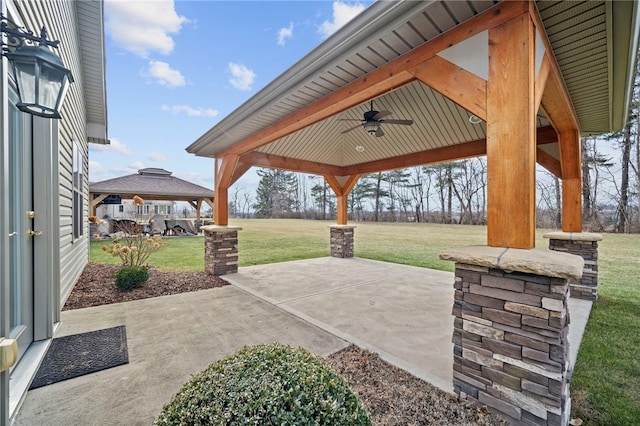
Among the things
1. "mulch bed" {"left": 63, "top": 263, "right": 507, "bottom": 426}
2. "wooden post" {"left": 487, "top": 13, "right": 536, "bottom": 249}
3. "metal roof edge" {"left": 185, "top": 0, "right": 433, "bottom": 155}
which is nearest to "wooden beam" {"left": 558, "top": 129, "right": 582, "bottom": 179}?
"wooden post" {"left": 487, "top": 13, "right": 536, "bottom": 249}

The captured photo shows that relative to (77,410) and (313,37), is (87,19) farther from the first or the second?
(77,410)

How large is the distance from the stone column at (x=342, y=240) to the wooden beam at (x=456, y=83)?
6.54m

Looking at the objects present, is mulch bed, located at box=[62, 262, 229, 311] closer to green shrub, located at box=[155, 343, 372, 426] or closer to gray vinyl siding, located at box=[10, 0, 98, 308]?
gray vinyl siding, located at box=[10, 0, 98, 308]

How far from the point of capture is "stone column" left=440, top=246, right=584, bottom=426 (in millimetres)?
1772

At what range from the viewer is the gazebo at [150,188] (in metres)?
13.1

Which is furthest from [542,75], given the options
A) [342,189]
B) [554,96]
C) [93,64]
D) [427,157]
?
[93,64]

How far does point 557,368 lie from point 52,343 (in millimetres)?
4533

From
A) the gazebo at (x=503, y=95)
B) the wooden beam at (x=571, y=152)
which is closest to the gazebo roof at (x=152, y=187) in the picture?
the gazebo at (x=503, y=95)

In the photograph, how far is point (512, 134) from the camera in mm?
2064

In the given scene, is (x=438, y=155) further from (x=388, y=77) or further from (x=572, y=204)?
(x=388, y=77)

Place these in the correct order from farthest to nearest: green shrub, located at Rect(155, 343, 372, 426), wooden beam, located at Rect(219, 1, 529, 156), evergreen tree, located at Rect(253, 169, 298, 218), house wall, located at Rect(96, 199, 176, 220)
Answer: evergreen tree, located at Rect(253, 169, 298, 218), house wall, located at Rect(96, 199, 176, 220), wooden beam, located at Rect(219, 1, 529, 156), green shrub, located at Rect(155, 343, 372, 426)

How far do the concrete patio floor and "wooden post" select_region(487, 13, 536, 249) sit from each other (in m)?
1.41

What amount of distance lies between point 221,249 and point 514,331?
5495 millimetres

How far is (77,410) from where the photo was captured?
1.99 meters
